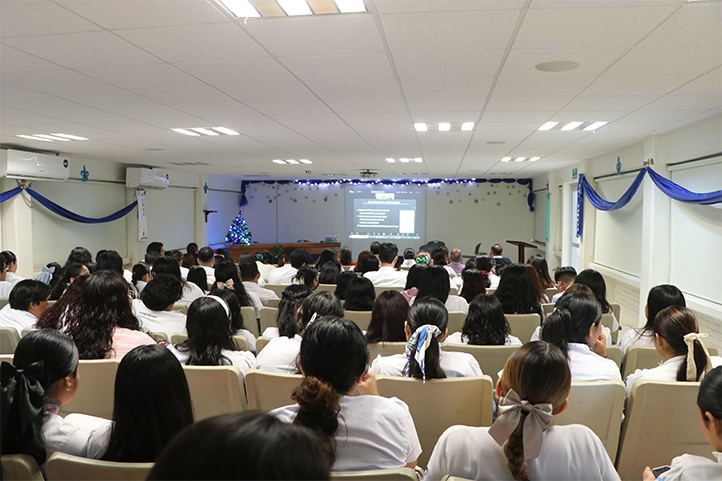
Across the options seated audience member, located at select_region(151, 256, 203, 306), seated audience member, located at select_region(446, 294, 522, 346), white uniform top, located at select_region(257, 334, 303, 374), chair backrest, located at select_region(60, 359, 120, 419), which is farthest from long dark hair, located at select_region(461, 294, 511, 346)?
seated audience member, located at select_region(151, 256, 203, 306)

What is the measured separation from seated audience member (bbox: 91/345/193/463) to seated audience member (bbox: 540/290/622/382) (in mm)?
1896

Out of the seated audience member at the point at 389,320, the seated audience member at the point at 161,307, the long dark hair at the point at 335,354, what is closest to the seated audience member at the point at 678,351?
the seated audience member at the point at 389,320

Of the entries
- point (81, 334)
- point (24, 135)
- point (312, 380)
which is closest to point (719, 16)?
point (312, 380)

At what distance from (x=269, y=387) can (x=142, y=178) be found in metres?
9.19

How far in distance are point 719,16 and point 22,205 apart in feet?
29.8

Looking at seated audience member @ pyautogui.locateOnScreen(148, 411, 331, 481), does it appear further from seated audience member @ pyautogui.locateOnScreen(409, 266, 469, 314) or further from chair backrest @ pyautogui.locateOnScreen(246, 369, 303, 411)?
seated audience member @ pyautogui.locateOnScreen(409, 266, 469, 314)

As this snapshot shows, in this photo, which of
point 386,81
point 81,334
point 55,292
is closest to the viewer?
point 81,334

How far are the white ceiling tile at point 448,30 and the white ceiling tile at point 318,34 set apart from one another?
11cm

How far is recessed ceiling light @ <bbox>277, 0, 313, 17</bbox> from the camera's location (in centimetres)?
224

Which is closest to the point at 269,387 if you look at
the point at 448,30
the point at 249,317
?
the point at 448,30

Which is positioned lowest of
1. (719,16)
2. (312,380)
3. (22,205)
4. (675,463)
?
(675,463)

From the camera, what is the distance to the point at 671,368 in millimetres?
2400

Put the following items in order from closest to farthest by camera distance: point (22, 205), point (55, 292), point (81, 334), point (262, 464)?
point (262, 464) < point (81, 334) < point (55, 292) < point (22, 205)

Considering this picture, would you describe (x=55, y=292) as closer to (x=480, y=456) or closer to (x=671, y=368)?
(x=480, y=456)
